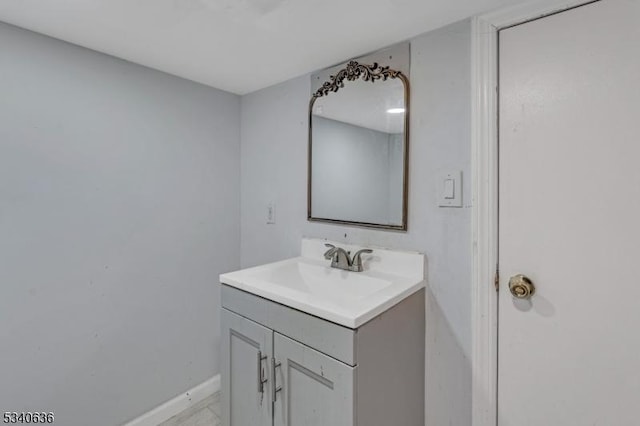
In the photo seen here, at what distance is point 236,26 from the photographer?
1.26 metres

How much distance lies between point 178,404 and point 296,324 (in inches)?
48.2

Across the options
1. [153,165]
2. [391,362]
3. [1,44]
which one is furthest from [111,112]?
[391,362]

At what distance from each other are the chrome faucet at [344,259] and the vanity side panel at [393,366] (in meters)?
0.30

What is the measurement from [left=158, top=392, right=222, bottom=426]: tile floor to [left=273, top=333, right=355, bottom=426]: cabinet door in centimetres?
80

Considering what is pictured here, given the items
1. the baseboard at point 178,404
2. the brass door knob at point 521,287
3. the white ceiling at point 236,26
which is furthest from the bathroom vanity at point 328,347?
the white ceiling at point 236,26

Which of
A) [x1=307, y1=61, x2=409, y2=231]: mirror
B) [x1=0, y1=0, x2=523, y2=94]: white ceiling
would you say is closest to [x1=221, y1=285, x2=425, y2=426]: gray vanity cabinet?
[x1=307, y1=61, x2=409, y2=231]: mirror

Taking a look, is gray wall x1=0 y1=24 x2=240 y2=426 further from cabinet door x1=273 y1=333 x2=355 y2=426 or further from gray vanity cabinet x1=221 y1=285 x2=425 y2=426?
cabinet door x1=273 y1=333 x2=355 y2=426

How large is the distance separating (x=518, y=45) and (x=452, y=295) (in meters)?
0.97

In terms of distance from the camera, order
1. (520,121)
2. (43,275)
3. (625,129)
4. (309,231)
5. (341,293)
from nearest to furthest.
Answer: (625,129) < (520,121) < (43,275) < (341,293) < (309,231)

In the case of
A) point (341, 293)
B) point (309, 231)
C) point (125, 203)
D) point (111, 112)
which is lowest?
point (341, 293)

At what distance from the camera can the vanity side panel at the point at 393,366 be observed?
100cm

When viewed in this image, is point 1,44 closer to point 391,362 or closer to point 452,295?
point 391,362

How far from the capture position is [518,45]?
1116 mm

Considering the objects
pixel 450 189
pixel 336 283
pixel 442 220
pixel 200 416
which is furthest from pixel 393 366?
pixel 200 416
